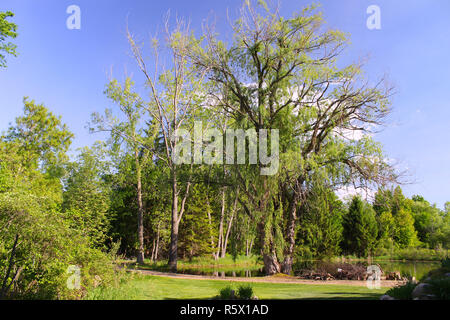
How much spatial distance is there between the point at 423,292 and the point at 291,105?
10.1m

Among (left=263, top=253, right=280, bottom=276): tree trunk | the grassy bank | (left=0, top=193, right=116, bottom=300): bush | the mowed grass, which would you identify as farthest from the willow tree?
the grassy bank

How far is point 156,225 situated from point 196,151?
11331mm

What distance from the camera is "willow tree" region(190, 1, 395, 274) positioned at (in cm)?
1375

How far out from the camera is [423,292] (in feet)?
20.7

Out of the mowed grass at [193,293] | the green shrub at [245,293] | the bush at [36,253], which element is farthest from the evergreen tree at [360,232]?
the bush at [36,253]

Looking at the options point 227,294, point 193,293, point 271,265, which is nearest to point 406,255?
point 271,265

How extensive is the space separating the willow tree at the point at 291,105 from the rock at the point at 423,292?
6886 mm

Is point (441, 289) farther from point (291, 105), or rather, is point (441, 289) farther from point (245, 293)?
point (291, 105)

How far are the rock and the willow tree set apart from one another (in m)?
6.89

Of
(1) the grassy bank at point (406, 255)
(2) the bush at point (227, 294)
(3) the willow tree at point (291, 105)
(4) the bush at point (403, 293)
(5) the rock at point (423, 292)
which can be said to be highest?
(3) the willow tree at point (291, 105)

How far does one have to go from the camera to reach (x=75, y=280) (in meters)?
7.09

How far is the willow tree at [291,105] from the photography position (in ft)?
45.1

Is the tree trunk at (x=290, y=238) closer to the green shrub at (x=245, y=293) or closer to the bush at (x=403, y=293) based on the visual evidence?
the bush at (x=403, y=293)

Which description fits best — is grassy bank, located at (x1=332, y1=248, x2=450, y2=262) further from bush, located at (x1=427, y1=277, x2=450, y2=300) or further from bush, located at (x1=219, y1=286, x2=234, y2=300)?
bush, located at (x1=219, y1=286, x2=234, y2=300)
